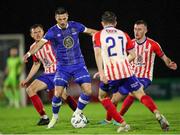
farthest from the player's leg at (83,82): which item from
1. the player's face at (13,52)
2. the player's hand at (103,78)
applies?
the player's face at (13,52)

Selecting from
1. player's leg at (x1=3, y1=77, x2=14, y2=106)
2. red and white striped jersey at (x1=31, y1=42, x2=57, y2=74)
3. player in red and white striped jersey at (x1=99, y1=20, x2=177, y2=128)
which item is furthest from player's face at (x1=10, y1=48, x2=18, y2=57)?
player in red and white striped jersey at (x1=99, y1=20, x2=177, y2=128)

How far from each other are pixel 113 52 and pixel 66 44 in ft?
4.48

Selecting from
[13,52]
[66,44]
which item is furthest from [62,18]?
[13,52]

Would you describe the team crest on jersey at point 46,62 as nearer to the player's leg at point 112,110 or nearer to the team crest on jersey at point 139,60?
the team crest on jersey at point 139,60

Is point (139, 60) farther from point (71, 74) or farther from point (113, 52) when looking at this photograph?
point (113, 52)

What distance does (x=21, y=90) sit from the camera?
20.2m

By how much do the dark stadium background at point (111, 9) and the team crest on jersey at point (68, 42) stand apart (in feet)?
37.7

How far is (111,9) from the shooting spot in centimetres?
2272

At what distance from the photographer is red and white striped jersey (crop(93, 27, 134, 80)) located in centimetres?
973

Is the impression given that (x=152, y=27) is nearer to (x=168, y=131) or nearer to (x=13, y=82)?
(x=13, y=82)

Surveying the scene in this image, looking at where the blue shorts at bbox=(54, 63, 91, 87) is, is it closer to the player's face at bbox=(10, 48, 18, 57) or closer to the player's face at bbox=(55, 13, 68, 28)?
the player's face at bbox=(55, 13, 68, 28)

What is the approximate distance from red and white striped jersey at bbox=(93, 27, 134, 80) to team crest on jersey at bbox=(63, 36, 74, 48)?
1135 millimetres

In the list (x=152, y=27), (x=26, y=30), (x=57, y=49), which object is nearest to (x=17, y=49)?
(x=26, y=30)

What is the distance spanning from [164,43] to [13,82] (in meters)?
6.23
